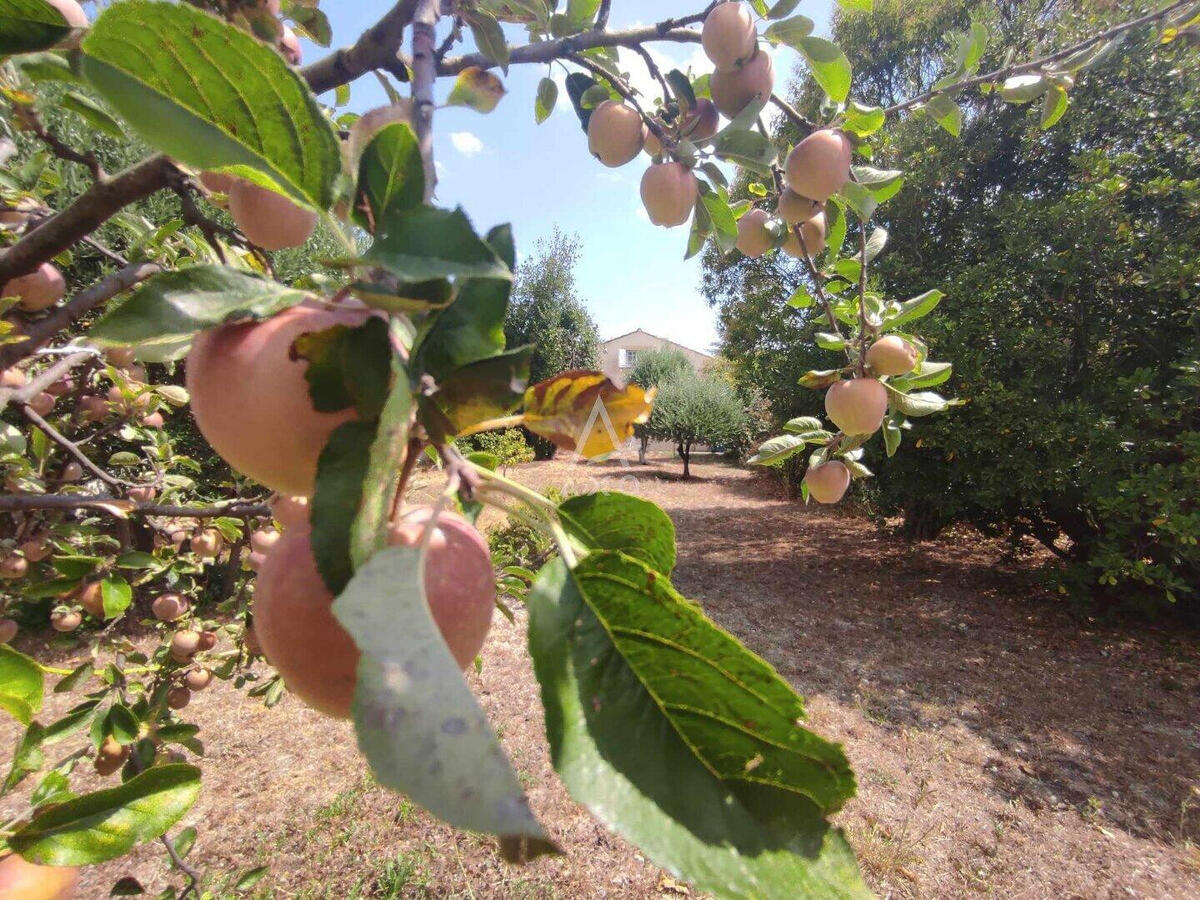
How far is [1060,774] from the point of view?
8.86 feet

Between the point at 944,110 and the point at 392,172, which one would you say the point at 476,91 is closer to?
the point at 392,172

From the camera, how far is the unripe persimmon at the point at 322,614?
375mm

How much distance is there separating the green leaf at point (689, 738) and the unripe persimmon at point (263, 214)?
1.54 feet

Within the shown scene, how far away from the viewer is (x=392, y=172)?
347 millimetres

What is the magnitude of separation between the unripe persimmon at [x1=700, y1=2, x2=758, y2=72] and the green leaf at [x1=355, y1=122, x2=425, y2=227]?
0.81 meters

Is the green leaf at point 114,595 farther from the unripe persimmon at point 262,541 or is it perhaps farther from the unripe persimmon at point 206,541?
the unripe persimmon at point 206,541

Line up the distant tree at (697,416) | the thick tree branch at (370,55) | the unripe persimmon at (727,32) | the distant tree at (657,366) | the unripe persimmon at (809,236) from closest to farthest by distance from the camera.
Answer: the thick tree branch at (370,55), the unripe persimmon at (727,32), the unripe persimmon at (809,236), the distant tree at (697,416), the distant tree at (657,366)

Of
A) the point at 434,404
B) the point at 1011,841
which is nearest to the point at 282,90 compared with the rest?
the point at 434,404

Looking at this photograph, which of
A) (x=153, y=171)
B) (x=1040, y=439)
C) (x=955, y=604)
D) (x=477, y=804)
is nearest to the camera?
(x=477, y=804)

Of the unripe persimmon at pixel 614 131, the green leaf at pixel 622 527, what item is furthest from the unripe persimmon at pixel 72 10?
the green leaf at pixel 622 527

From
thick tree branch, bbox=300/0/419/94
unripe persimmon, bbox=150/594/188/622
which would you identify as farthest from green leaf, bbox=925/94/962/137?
unripe persimmon, bbox=150/594/188/622

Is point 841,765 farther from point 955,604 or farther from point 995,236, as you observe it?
point 995,236

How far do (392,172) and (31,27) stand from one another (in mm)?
277

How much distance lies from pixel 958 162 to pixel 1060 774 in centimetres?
489
